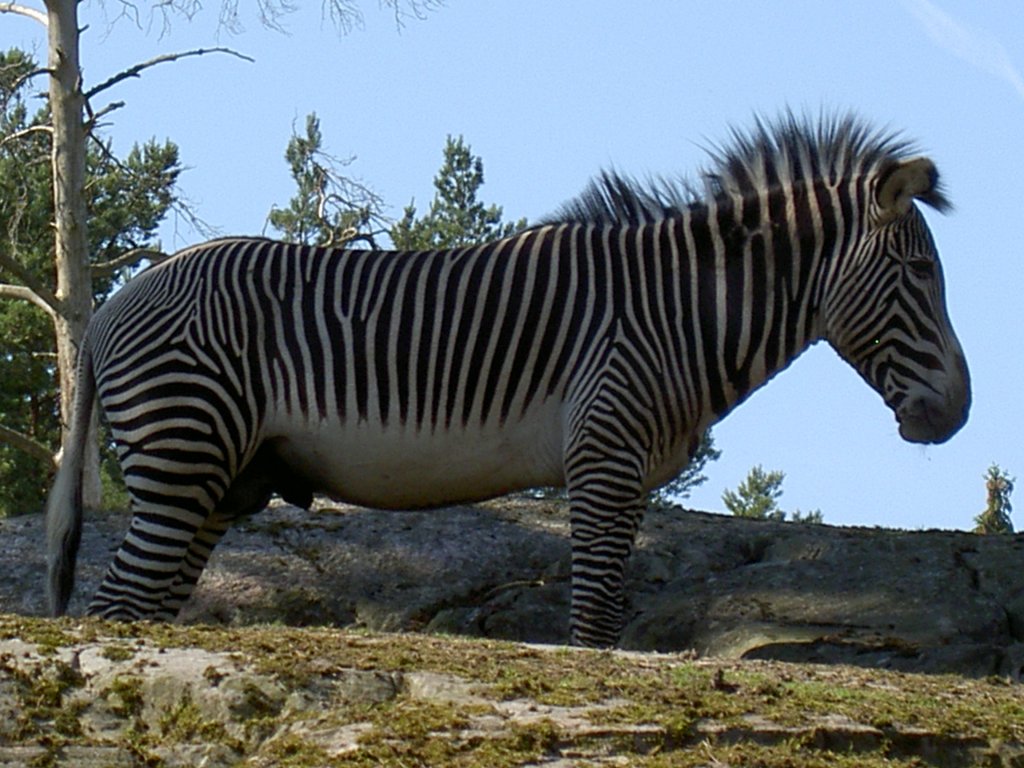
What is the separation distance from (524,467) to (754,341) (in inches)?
58.9

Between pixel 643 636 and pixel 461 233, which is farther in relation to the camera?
pixel 461 233

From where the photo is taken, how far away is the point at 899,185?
9.23 meters

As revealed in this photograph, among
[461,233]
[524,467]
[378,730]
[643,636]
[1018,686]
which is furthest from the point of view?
[461,233]

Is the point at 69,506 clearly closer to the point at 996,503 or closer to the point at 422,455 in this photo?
the point at 422,455

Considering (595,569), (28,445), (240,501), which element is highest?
(28,445)

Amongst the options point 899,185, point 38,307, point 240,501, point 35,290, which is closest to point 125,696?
point 240,501

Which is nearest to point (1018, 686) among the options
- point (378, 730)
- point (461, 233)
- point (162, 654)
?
point (378, 730)

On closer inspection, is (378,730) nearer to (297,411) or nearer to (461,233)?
(297,411)

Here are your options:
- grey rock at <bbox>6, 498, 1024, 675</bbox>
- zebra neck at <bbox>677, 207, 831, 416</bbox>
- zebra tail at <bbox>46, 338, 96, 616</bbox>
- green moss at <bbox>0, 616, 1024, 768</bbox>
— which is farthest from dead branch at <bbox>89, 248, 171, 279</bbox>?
green moss at <bbox>0, 616, 1024, 768</bbox>

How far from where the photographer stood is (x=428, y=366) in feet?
30.5

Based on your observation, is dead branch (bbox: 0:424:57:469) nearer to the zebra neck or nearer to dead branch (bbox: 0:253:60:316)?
dead branch (bbox: 0:253:60:316)

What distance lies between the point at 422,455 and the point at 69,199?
10747 mm

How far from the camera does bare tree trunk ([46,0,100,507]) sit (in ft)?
59.8

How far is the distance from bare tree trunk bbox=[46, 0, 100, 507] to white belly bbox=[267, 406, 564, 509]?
30.7 ft
